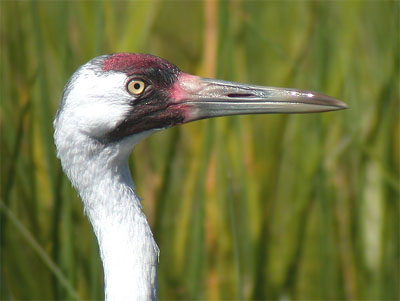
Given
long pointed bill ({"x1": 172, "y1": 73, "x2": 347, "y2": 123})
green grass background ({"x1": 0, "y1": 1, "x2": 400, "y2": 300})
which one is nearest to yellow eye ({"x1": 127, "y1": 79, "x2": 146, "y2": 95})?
long pointed bill ({"x1": 172, "y1": 73, "x2": 347, "y2": 123})

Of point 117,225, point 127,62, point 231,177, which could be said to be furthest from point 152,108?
point 231,177

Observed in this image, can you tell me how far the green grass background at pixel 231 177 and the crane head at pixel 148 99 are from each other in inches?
20.8

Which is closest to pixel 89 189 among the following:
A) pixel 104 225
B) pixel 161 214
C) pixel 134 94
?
pixel 104 225

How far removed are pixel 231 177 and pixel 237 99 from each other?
2.88 ft

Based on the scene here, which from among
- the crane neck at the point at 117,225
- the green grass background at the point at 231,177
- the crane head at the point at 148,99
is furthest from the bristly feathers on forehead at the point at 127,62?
the green grass background at the point at 231,177

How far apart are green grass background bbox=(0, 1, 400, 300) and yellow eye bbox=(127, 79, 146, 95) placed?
1.74 feet

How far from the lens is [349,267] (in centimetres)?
349

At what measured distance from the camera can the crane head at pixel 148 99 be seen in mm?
2176

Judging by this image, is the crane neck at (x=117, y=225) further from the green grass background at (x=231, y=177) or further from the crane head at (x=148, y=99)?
the green grass background at (x=231, y=177)

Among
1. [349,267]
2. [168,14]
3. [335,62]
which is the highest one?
[168,14]

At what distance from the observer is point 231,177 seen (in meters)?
3.13

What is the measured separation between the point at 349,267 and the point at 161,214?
89 cm

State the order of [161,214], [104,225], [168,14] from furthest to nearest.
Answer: [168,14] → [161,214] → [104,225]

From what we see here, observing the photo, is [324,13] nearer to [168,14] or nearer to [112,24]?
[112,24]
